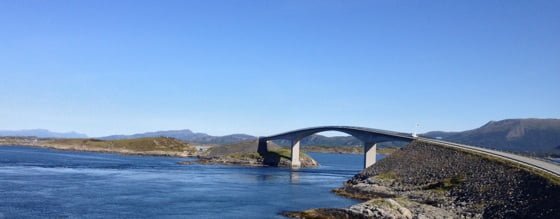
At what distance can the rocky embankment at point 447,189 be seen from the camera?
134 ft

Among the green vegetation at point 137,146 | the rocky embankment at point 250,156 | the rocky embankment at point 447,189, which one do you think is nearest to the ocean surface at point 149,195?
the rocky embankment at point 447,189

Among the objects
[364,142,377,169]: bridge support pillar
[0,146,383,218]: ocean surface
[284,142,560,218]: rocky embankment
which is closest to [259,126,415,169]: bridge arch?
[364,142,377,169]: bridge support pillar

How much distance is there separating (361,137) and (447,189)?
169ft

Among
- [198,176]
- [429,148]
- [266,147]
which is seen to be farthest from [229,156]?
[429,148]

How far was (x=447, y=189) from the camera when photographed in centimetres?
5406

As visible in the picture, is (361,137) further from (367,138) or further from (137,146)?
(137,146)

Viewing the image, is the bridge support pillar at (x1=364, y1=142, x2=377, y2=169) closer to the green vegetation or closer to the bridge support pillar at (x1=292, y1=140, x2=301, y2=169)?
the bridge support pillar at (x1=292, y1=140, x2=301, y2=169)

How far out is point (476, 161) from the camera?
198ft

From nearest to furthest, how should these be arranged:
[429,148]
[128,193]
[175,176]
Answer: [128,193] < [429,148] < [175,176]

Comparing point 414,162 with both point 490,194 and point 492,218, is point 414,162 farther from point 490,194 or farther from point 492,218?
point 492,218

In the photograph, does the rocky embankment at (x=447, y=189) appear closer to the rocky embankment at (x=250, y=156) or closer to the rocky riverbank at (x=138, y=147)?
the rocky embankment at (x=250, y=156)

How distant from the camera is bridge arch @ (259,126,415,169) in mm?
98312

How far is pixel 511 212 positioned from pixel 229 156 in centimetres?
9116

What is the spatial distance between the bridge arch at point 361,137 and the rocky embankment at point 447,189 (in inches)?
854
